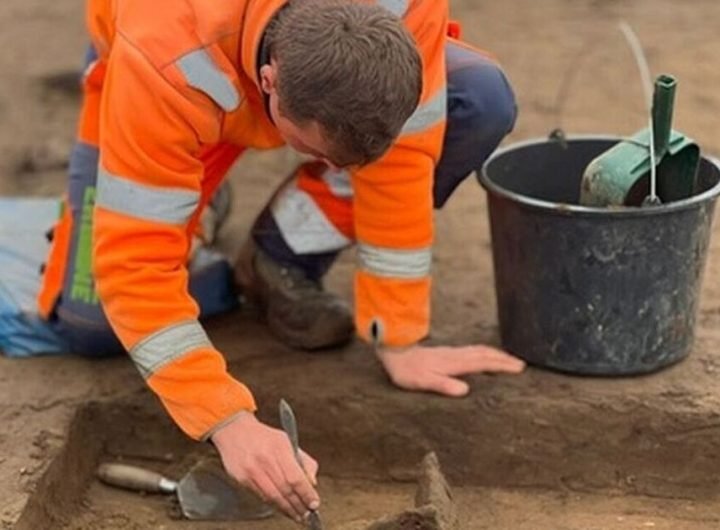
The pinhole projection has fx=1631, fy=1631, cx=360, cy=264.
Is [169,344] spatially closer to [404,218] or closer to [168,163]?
[168,163]

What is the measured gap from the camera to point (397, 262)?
2.96 meters

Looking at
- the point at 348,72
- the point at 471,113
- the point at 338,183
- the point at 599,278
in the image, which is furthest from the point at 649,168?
the point at 348,72

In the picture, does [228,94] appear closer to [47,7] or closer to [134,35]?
[134,35]

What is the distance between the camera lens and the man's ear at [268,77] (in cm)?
239

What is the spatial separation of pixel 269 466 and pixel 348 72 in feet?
2.05

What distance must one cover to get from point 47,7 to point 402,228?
11.1 ft

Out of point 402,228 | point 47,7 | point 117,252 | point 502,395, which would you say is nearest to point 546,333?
point 502,395

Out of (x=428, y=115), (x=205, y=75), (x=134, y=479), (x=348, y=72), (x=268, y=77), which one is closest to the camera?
(x=348, y=72)

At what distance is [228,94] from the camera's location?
2.60m

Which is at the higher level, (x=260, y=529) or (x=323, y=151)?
(x=323, y=151)

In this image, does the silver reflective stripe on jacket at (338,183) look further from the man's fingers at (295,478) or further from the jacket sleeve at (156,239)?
the man's fingers at (295,478)

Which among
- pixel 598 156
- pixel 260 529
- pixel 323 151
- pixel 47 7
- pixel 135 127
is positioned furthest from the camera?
pixel 47 7

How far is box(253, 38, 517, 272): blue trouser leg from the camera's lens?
3037 mm

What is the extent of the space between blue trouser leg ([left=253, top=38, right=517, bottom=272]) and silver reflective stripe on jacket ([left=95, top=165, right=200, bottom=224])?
0.63m
